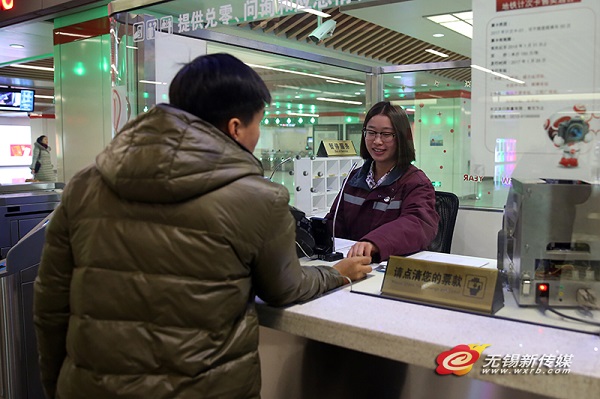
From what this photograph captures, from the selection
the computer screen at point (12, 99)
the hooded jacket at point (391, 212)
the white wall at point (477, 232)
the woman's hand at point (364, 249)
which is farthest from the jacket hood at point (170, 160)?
the computer screen at point (12, 99)

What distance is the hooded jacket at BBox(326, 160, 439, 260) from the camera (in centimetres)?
204

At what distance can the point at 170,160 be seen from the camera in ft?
3.55

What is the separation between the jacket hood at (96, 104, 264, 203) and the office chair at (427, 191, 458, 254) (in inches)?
91.0

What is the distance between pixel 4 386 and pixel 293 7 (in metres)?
2.29

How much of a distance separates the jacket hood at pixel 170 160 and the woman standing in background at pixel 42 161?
962 cm

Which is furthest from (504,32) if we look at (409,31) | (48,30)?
(48,30)

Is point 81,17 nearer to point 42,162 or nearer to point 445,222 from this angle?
point 445,222

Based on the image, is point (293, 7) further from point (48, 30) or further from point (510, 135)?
point (48, 30)

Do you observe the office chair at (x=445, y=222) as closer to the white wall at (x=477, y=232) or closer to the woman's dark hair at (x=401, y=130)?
the white wall at (x=477, y=232)

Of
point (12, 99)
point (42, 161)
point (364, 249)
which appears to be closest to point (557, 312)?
point (364, 249)

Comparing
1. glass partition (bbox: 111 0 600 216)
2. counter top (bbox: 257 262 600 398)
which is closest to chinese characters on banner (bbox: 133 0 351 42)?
glass partition (bbox: 111 0 600 216)

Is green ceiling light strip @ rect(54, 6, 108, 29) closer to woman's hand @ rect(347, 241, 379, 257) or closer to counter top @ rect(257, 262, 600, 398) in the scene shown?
woman's hand @ rect(347, 241, 379, 257)

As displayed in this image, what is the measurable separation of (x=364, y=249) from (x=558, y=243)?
69 cm

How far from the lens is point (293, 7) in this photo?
207 cm
